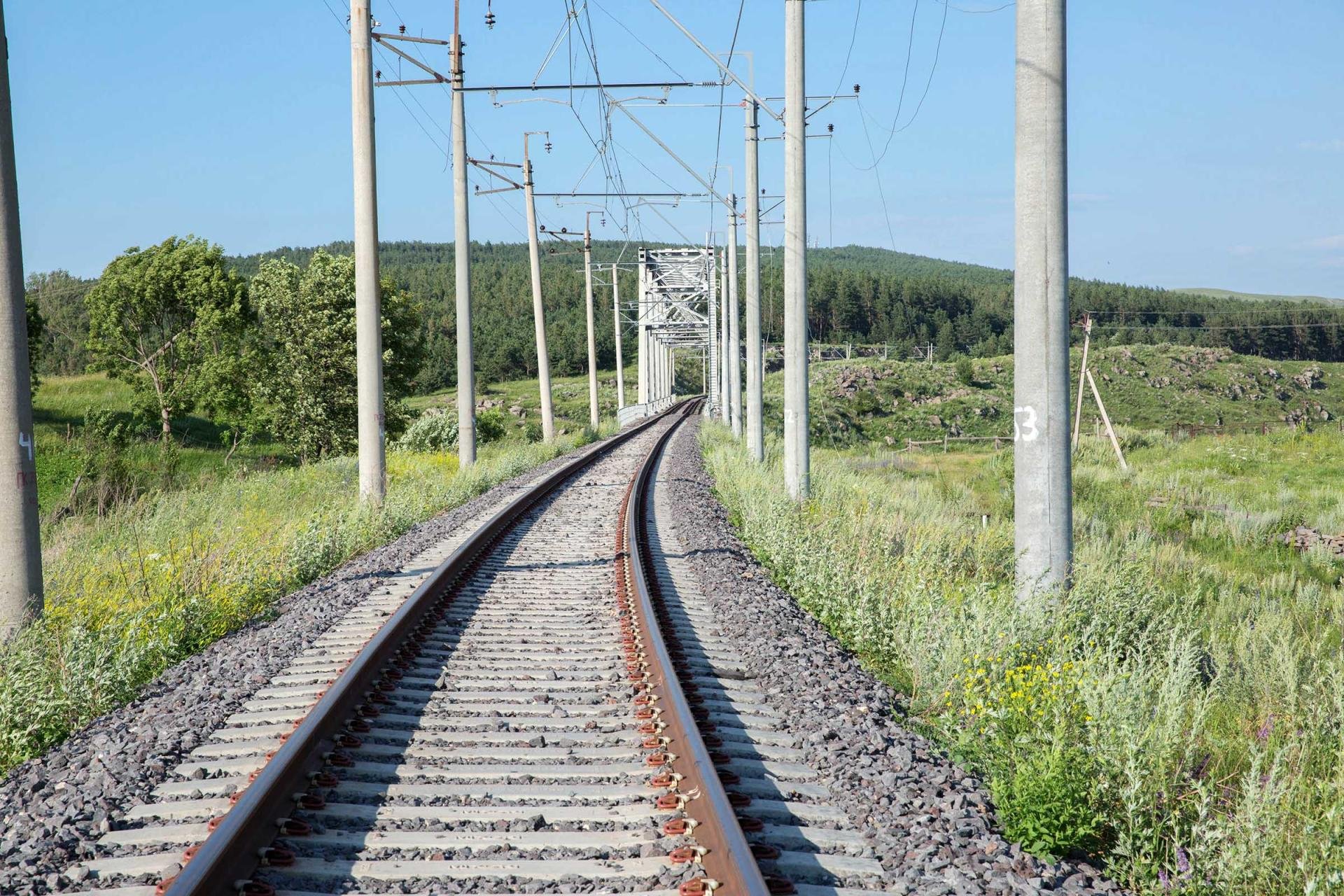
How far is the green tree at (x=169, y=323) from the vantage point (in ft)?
185

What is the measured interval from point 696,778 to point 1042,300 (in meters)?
4.12

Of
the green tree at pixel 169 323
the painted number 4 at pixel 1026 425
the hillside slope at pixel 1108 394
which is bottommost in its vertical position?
the hillside slope at pixel 1108 394

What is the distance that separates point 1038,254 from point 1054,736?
3621mm

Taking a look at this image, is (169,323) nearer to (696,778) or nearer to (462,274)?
(462,274)

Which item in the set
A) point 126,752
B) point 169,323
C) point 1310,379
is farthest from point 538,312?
point 1310,379

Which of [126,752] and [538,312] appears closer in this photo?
[126,752]

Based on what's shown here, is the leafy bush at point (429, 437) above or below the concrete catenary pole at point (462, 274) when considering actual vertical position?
below

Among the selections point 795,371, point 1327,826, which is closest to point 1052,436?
point 1327,826

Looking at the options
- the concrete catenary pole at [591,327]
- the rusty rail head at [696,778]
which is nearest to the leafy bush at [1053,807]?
the rusty rail head at [696,778]

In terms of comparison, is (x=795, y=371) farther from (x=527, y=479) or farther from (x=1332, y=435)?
(x=1332, y=435)

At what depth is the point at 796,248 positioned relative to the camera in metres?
14.8

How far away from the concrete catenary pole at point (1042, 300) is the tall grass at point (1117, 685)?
1.59 ft

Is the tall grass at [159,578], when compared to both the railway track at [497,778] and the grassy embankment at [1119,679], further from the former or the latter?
the grassy embankment at [1119,679]

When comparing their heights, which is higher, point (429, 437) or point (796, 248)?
point (796, 248)
